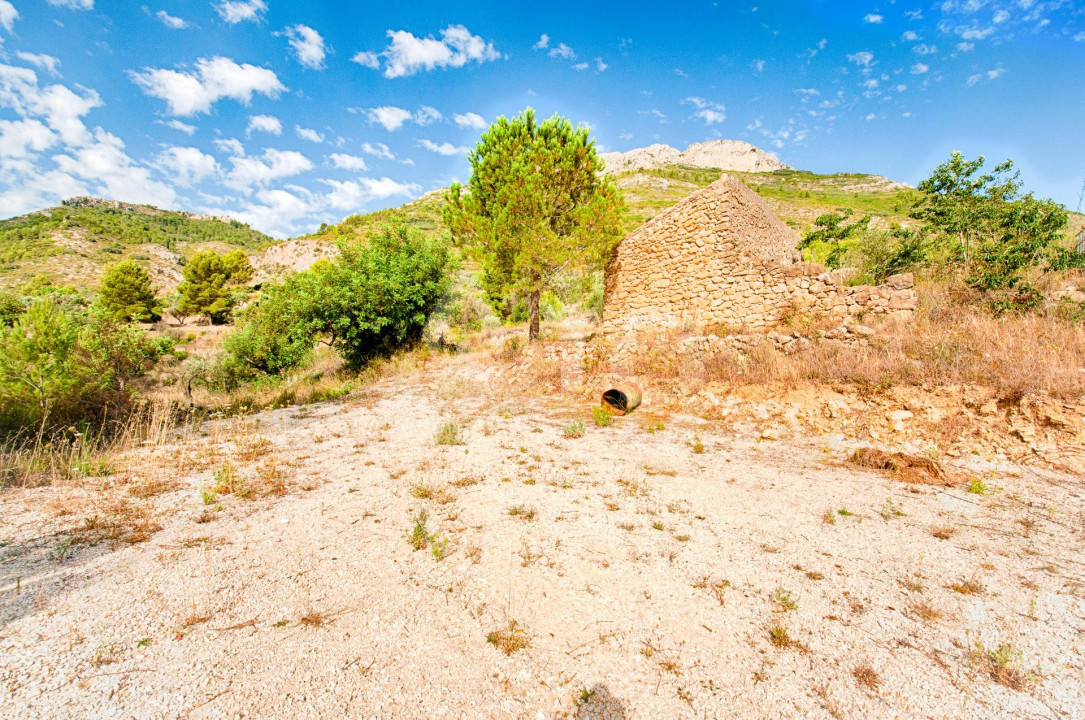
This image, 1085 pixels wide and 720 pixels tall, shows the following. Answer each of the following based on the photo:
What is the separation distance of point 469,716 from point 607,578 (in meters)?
1.31

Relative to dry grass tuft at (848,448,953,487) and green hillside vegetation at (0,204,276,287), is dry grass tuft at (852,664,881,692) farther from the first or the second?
green hillside vegetation at (0,204,276,287)

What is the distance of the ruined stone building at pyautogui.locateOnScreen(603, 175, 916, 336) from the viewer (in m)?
8.42

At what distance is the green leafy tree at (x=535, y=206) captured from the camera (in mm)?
12273

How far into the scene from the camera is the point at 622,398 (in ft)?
27.4

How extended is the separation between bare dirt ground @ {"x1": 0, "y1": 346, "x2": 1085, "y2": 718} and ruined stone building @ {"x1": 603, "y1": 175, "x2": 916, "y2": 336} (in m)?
4.74

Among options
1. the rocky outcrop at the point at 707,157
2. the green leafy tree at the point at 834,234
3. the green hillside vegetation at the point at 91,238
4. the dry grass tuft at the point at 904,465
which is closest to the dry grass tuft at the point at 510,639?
the dry grass tuft at the point at 904,465

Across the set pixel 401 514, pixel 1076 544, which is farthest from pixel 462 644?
pixel 1076 544

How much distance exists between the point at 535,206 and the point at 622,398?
716 cm

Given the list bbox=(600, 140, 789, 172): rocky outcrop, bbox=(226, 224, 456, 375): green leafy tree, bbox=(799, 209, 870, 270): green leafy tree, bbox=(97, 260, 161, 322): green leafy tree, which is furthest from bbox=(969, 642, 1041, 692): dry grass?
bbox=(600, 140, 789, 172): rocky outcrop

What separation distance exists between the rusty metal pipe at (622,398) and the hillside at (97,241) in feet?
157

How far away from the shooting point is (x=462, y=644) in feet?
7.46

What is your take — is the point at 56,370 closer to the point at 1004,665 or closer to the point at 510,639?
the point at 510,639

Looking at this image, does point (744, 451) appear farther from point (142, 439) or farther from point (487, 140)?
point (487, 140)

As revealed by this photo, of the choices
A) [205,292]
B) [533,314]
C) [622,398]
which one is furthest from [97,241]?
[622,398]
